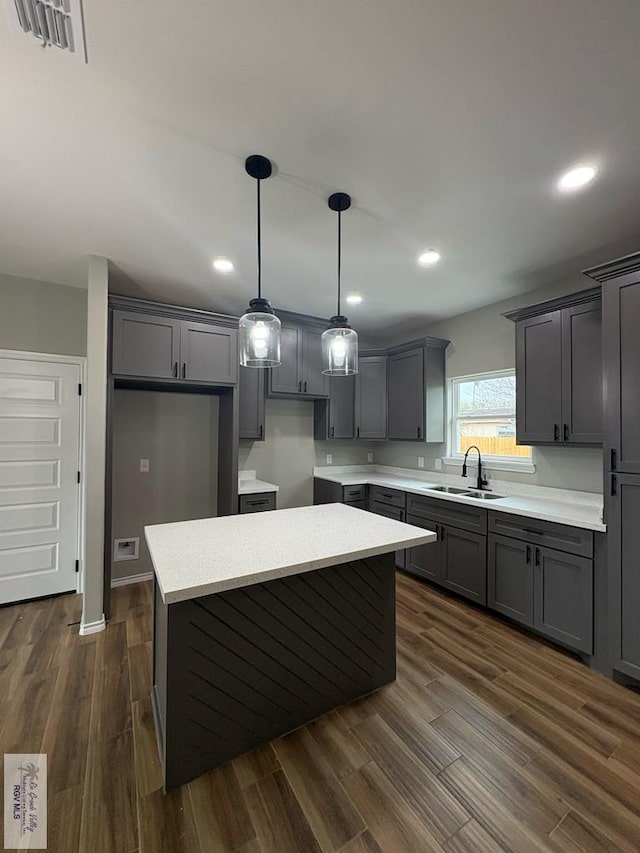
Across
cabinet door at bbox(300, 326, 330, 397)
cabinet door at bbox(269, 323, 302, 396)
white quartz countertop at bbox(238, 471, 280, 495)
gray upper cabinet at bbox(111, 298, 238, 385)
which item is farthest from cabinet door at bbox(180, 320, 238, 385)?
white quartz countertop at bbox(238, 471, 280, 495)

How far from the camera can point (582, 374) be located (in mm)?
2674

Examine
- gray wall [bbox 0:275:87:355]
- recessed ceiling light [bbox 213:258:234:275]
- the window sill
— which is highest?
recessed ceiling light [bbox 213:258:234:275]

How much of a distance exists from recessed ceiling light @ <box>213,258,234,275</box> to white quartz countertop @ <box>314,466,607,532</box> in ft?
8.12

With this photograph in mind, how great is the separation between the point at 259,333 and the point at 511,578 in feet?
8.47

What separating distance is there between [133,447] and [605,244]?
14.0 ft

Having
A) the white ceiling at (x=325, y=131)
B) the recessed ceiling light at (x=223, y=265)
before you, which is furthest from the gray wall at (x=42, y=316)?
the recessed ceiling light at (x=223, y=265)

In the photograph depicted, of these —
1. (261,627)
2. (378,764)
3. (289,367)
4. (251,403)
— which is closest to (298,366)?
(289,367)

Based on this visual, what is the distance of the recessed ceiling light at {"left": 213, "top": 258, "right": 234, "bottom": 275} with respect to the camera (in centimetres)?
279

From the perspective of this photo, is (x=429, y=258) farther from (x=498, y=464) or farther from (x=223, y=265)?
(x=498, y=464)

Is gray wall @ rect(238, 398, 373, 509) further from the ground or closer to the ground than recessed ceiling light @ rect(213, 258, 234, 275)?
closer to the ground

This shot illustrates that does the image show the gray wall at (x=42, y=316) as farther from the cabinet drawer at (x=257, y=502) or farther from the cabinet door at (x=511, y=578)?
the cabinet door at (x=511, y=578)

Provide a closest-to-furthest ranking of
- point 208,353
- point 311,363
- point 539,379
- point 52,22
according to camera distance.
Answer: point 52,22
point 539,379
point 208,353
point 311,363

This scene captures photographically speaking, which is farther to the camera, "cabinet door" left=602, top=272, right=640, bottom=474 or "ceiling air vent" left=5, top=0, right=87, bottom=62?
"cabinet door" left=602, top=272, right=640, bottom=474

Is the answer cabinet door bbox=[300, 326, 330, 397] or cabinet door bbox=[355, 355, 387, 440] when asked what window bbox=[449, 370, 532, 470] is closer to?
cabinet door bbox=[355, 355, 387, 440]
